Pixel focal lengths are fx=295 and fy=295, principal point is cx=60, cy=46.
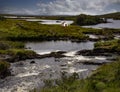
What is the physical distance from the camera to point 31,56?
80875 millimetres

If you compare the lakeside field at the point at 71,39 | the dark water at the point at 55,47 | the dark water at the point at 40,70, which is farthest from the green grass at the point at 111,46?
the dark water at the point at 40,70

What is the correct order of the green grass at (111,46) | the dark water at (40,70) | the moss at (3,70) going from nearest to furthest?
the dark water at (40,70) → the moss at (3,70) → the green grass at (111,46)

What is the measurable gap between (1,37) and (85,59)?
4907 centimetres

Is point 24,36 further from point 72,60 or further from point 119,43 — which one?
point 72,60

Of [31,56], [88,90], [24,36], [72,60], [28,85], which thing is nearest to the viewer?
[88,90]

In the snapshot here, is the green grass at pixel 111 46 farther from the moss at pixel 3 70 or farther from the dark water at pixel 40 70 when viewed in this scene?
the moss at pixel 3 70

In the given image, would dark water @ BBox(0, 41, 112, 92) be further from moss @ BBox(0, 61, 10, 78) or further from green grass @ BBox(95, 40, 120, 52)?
green grass @ BBox(95, 40, 120, 52)

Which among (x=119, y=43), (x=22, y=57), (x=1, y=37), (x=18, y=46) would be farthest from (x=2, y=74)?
(x=1, y=37)

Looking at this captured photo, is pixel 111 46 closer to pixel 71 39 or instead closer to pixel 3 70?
pixel 71 39

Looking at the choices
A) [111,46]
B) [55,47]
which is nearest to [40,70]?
[111,46]

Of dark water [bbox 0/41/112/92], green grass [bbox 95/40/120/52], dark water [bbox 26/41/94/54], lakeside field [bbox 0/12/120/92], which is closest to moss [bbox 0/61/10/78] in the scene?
lakeside field [bbox 0/12/120/92]

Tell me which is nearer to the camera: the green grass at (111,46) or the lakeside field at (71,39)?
the lakeside field at (71,39)

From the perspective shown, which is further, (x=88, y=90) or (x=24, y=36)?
(x=24, y=36)

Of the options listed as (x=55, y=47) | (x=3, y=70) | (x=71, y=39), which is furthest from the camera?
(x=71, y=39)
